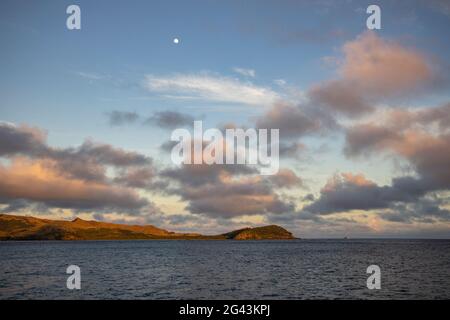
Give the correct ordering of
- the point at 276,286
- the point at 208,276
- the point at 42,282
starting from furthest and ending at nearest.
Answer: the point at 208,276 < the point at 42,282 < the point at 276,286

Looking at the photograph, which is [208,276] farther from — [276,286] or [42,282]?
[42,282]

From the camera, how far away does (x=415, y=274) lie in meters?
87.0
